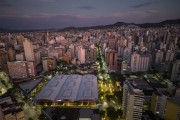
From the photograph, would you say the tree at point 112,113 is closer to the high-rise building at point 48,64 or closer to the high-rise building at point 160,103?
the high-rise building at point 160,103

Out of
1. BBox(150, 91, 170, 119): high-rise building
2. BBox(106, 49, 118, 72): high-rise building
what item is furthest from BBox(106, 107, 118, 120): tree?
BBox(106, 49, 118, 72): high-rise building

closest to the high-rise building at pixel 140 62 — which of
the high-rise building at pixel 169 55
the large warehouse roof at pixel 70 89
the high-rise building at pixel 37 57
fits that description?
the high-rise building at pixel 169 55

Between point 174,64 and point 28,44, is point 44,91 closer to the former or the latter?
point 28,44

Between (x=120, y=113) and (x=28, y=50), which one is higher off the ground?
(x=28, y=50)

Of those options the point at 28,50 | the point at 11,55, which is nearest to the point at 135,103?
the point at 28,50

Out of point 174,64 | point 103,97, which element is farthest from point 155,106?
point 174,64

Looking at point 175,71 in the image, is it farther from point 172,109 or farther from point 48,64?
point 48,64
